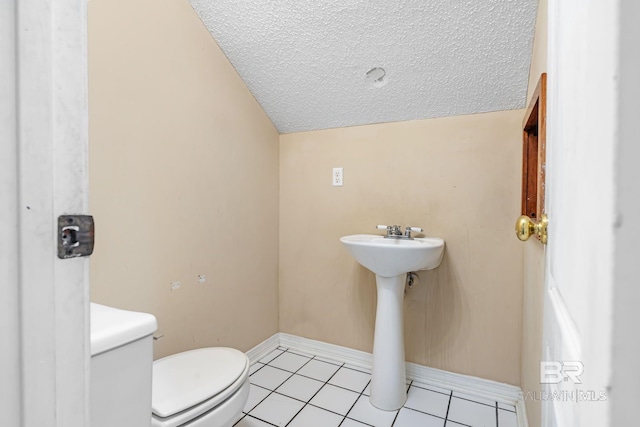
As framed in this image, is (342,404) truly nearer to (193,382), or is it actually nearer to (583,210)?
(193,382)

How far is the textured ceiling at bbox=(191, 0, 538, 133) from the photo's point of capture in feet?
4.13

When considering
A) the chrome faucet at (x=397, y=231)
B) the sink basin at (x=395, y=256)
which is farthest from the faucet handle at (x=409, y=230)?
the sink basin at (x=395, y=256)

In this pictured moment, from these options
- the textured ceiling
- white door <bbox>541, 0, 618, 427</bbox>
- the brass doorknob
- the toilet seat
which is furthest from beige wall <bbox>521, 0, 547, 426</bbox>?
the toilet seat

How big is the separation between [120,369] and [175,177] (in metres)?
0.94

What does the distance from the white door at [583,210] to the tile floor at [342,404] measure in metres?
1.19

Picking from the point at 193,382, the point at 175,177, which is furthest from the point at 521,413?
the point at 175,177

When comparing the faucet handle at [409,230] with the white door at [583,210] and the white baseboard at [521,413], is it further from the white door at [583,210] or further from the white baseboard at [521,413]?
the white door at [583,210]

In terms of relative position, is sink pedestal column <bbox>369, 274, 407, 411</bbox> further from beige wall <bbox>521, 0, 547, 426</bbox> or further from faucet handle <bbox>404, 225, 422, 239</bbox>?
beige wall <bbox>521, 0, 547, 426</bbox>

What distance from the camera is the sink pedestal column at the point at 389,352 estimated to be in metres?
1.49

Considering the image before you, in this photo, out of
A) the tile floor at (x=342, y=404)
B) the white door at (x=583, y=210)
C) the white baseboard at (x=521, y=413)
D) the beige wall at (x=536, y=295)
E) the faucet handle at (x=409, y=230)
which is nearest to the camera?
the white door at (x=583, y=210)

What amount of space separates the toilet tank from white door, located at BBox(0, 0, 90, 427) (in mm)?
245

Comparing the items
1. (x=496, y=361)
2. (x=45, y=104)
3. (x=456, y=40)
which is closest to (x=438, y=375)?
(x=496, y=361)

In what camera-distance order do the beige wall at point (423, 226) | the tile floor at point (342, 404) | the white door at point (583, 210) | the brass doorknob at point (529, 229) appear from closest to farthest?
the white door at point (583, 210)
the brass doorknob at point (529, 229)
the tile floor at point (342, 404)
the beige wall at point (423, 226)

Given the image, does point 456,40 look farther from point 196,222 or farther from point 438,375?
point 438,375
